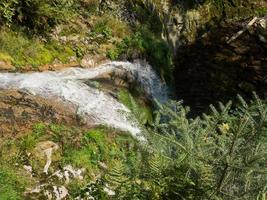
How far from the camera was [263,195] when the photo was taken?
4754mm

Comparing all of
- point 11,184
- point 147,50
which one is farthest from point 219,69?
point 11,184

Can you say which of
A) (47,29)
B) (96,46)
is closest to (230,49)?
(96,46)

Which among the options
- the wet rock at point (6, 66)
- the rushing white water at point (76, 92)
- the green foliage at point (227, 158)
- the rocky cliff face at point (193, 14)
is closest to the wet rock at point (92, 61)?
Answer: the rushing white water at point (76, 92)

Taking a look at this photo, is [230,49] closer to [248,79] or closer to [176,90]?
[248,79]

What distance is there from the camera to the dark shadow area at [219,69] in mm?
15105

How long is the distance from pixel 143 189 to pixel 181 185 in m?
0.37

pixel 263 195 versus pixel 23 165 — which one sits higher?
pixel 263 195

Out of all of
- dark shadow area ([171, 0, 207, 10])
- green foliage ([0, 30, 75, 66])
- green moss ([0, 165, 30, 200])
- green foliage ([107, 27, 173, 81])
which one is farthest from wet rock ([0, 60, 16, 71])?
dark shadow area ([171, 0, 207, 10])

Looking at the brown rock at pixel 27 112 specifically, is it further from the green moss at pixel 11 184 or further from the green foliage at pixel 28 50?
the green foliage at pixel 28 50

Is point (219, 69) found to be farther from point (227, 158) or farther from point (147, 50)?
point (227, 158)

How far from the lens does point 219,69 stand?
55.2 feet

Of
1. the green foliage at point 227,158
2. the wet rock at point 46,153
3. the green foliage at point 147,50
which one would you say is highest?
the green foliage at point 227,158

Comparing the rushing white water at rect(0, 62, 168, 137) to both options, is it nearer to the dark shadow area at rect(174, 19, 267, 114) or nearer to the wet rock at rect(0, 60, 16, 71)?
the wet rock at rect(0, 60, 16, 71)

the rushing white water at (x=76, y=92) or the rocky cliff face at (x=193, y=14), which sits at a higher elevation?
the rocky cliff face at (x=193, y=14)
